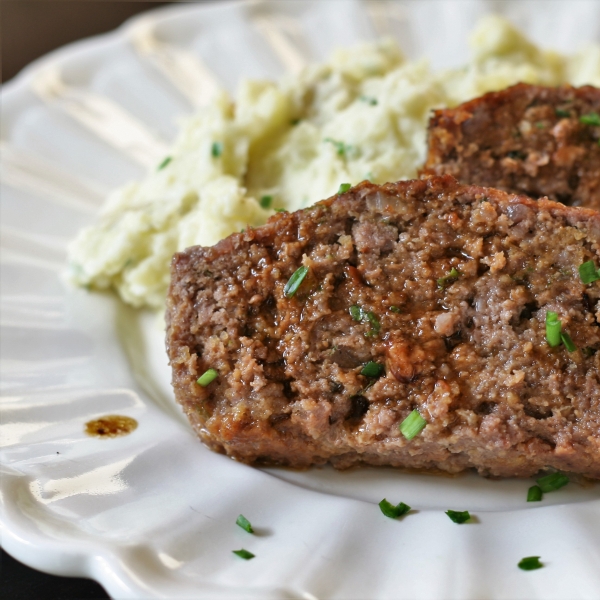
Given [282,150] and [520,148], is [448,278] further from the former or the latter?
[282,150]

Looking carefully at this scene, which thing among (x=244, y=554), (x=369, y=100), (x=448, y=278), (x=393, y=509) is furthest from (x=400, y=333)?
(x=369, y=100)

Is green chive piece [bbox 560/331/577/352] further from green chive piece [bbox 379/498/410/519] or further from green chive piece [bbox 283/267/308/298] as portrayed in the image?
green chive piece [bbox 283/267/308/298]

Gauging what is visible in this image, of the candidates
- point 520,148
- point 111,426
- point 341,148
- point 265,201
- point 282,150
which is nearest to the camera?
point 111,426

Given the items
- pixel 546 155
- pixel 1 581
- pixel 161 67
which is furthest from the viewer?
pixel 161 67

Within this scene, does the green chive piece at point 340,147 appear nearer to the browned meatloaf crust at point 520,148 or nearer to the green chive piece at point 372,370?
the browned meatloaf crust at point 520,148

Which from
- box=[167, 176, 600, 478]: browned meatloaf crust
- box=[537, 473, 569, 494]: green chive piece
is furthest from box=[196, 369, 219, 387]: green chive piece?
box=[537, 473, 569, 494]: green chive piece

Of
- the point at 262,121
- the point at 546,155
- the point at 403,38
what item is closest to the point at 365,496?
the point at 546,155

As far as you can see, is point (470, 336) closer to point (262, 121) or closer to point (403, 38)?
point (262, 121)

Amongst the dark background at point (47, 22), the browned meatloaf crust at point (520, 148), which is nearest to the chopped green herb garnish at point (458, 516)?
the browned meatloaf crust at point (520, 148)
